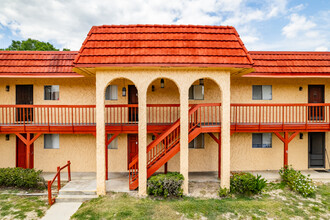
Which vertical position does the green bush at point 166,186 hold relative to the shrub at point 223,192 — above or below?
above

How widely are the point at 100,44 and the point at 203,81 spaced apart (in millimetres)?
5585

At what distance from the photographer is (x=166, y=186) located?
24.5 ft

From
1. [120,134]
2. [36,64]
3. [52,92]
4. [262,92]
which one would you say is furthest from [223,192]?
[36,64]

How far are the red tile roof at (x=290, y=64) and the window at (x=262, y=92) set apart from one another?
124cm

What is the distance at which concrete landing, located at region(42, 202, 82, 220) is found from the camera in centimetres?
645

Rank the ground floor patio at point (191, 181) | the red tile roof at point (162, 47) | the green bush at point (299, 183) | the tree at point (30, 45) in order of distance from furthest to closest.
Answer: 1. the tree at point (30, 45)
2. the ground floor patio at point (191, 181)
3. the green bush at point (299, 183)
4. the red tile roof at point (162, 47)

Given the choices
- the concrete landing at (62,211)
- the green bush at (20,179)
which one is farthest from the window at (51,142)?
the concrete landing at (62,211)

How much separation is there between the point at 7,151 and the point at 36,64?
16.9 feet

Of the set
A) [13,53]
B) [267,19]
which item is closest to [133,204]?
[13,53]

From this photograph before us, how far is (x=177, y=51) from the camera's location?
7.71 m

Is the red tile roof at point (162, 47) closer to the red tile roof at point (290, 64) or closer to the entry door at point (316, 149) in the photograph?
the red tile roof at point (290, 64)

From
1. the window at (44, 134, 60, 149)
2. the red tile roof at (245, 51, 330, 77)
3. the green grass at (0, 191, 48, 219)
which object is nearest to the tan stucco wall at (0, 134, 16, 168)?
the window at (44, 134, 60, 149)

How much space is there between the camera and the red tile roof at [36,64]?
954cm

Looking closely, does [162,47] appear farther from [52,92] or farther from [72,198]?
[72,198]
